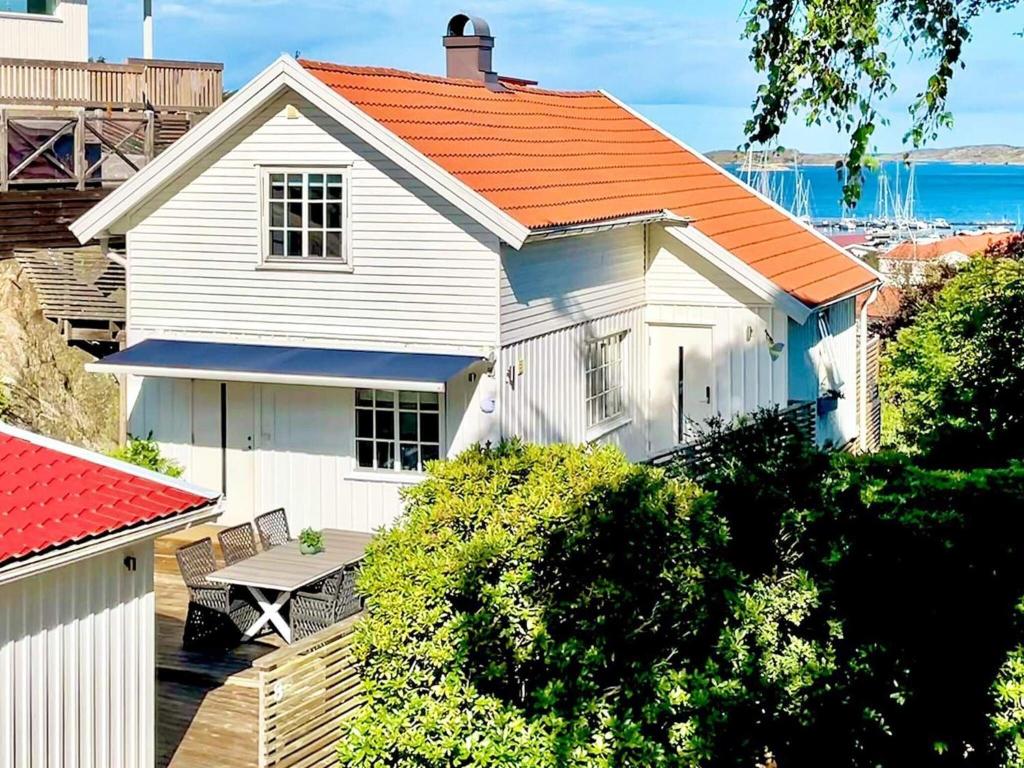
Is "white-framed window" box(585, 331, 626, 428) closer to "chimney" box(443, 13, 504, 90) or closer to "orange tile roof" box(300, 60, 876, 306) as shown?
"orange tile roof" box(300, 60, 876, 306)

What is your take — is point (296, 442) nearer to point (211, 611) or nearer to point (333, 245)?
point (333, 245)

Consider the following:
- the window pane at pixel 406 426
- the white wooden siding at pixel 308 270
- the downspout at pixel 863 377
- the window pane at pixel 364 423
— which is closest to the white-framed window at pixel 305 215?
the white wooden siding at pixel 308 270

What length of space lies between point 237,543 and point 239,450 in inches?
164

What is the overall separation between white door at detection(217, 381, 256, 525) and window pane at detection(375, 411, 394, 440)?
6.41ft

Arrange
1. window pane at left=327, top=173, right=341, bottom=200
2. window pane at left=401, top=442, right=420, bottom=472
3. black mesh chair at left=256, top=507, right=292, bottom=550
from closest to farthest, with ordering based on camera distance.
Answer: black mesh chair at left=256, top=507, right=292, bottom=550
window pane at left=327, top=173, right=341, bottom=200
window pane at left=401, top=442, right=420, bottom=472

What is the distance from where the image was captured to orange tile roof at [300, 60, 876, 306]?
67.9 ft

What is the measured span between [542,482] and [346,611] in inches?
173

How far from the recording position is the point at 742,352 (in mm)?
24188

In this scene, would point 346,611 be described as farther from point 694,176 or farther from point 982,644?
point 694,176

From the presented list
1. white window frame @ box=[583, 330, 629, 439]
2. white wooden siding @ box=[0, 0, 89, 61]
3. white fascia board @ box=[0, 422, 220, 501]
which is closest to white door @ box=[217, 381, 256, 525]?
white window frame @ box=[583, 330, 629, 439]

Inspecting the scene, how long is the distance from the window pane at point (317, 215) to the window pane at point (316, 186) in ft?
0.36

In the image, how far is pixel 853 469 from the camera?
13.5m

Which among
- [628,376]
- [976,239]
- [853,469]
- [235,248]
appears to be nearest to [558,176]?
[628,376]

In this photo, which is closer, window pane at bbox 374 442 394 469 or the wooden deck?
the wooden deck
